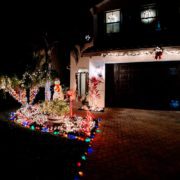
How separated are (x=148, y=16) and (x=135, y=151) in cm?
867

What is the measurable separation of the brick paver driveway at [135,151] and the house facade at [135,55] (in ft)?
10.6

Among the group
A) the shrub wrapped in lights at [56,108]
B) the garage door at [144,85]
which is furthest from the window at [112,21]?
the shrub wrapped in lights at [56,108]

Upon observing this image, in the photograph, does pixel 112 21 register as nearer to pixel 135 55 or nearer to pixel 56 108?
pixel 135 55

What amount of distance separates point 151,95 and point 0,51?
12896 mm

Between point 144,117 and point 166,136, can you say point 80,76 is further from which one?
point 166,136

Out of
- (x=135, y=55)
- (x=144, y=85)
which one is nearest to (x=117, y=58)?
(x=135, y=55)

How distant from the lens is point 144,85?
11.3 meters

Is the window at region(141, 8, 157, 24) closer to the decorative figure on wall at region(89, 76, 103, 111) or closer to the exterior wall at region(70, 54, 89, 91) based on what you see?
the decorative figure on wall at region(89, 76, 103, 111)

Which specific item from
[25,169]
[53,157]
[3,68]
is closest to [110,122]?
[53,157]

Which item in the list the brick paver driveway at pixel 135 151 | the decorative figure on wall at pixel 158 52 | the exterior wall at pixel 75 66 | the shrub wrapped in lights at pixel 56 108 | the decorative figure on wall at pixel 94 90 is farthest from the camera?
the exterior wall at pixel 75 66

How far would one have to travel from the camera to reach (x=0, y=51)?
52.5 ft

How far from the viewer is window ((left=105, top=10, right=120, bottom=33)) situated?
11702 mm

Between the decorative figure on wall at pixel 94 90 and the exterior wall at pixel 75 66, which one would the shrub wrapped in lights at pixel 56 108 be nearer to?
the decorative figure on wall at pixel 94 90

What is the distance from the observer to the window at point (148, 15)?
1084cm
